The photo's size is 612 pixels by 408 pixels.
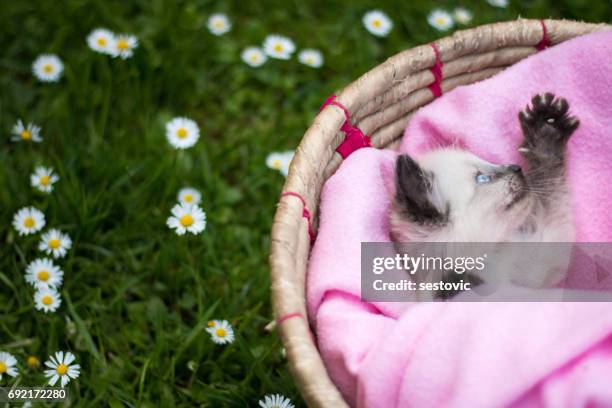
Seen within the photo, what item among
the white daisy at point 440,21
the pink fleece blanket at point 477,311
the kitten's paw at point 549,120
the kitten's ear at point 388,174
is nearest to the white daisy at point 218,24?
the white daisy at point 440,21

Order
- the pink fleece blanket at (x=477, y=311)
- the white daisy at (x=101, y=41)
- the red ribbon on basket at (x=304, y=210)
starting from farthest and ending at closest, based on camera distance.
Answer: the white daisy at (x=101, y=41)
the red ribbon on basket at (x=304, y=210)
the pink fleece blanket at (x=477, y=311)

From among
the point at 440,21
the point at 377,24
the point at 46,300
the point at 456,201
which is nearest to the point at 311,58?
the point at 377,24

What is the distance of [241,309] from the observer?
5.95 ft

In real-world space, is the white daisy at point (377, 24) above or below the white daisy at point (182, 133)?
above

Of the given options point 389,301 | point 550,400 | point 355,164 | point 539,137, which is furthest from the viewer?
point 539,137

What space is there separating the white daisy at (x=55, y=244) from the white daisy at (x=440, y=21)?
144 cm

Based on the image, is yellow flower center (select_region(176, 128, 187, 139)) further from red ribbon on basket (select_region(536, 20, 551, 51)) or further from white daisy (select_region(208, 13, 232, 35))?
red ribbon on basket (select_region(536, 20, 551, 51))

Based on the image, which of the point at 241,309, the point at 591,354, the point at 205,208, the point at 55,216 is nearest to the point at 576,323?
the point at 591,354

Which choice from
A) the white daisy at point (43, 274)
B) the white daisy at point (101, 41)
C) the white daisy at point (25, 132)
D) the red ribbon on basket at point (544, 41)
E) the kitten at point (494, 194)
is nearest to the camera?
the kitten at point (494, 194)

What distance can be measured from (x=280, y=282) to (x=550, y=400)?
0.49m

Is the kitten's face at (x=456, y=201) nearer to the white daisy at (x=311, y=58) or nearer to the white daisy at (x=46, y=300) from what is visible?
the white daisy at (x=46, y=300)

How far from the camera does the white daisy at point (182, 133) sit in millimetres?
2012

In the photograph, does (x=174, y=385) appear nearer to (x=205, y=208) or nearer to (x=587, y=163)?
(x=205, y=208)

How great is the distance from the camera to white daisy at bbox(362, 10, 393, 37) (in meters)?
2.47
